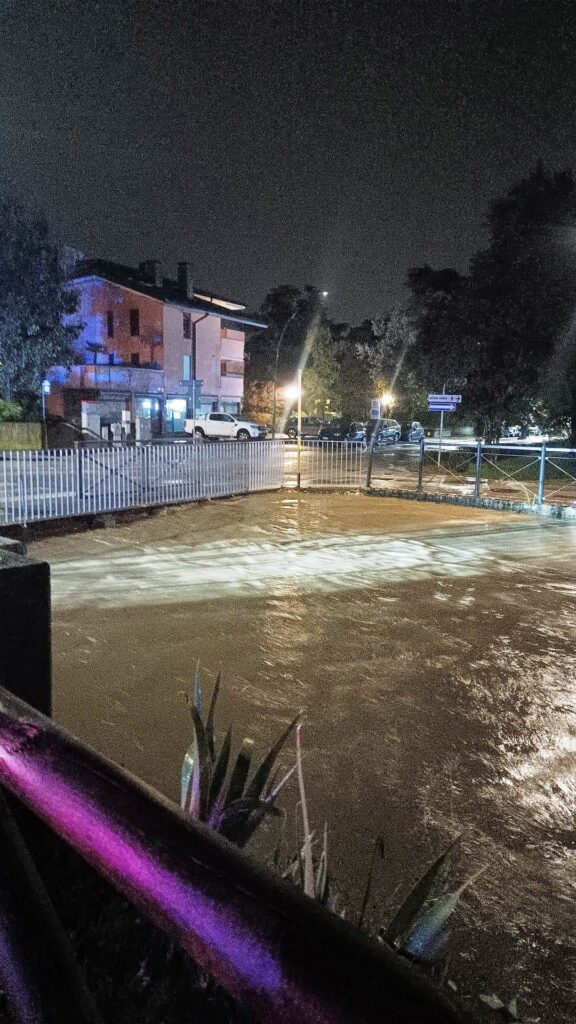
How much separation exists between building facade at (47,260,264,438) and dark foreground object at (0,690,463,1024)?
135 ft

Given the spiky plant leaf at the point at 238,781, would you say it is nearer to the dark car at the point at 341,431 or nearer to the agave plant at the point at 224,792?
the agave plant at the point at 224,792

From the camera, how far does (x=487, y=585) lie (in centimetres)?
894

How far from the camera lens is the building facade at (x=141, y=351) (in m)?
44.1

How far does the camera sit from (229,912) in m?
1.10

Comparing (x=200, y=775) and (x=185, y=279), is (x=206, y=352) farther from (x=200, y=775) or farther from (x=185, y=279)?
(x=200, y=775)

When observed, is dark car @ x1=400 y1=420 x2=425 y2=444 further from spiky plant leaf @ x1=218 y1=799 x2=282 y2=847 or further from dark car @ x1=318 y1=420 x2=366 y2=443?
spiky plant leaf @ x1=218 y1=799 x2=282 y2=847

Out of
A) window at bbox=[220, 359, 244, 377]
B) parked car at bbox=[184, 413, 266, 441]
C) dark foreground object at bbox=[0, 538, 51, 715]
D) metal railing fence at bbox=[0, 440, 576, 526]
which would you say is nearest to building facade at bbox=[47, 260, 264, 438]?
window at bbox=[220, 359, 244, 377]

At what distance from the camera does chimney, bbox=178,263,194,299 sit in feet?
172

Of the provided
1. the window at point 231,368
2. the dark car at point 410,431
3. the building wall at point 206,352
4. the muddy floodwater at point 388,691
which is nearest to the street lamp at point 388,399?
the dark car at point 410,431

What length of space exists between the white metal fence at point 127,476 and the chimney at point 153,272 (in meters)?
37.3

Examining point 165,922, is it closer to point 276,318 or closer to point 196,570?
point 196,570

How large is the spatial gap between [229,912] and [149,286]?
168 ft

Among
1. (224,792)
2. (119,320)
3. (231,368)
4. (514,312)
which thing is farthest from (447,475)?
(231,368)

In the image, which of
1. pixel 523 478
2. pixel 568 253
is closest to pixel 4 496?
pixel 523 478
